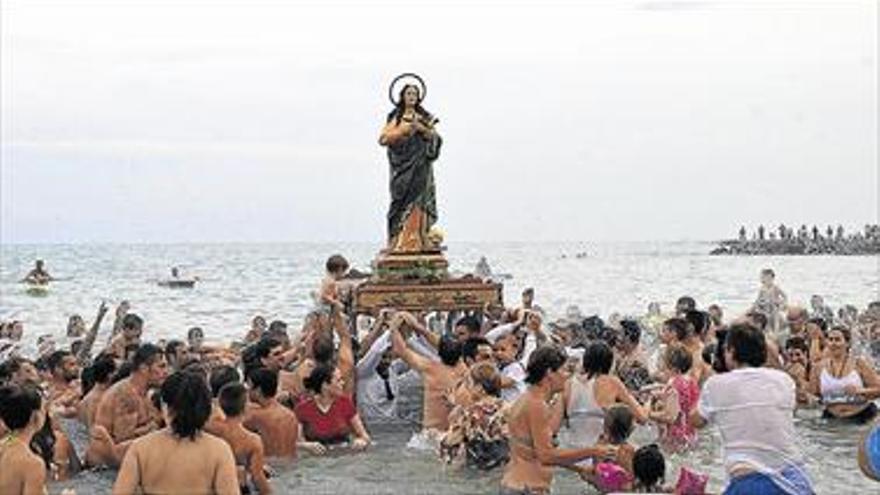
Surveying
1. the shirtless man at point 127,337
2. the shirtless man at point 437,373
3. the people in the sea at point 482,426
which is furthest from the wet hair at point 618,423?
the shirtless man at point 127,337

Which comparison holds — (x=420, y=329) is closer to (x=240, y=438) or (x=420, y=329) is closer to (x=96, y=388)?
(x=96, y=388)

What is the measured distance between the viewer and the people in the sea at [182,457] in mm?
5910

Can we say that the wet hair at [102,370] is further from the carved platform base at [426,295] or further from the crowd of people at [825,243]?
the crowd of people at [825,243]

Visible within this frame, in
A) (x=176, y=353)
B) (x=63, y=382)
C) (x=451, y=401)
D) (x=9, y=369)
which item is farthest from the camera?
(x=176, y=353)

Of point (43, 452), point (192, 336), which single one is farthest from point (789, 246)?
point (43, 452)

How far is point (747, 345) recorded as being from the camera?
6.82 meters

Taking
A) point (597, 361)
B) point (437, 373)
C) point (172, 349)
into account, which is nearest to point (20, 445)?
point (597, 361)

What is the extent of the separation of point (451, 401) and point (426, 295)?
217 centimetres

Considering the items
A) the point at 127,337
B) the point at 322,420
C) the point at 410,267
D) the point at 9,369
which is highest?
the point at 410,267

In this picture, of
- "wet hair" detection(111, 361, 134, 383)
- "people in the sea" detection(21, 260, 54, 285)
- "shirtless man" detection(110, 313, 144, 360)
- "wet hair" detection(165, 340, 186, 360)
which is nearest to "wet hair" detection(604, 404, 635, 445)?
"wet hair" detection(111, 361, 134, 383)

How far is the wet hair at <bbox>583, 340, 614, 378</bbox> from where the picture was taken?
31.2 ft

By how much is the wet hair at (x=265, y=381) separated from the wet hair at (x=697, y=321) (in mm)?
4108

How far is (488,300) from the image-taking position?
12.9 meters

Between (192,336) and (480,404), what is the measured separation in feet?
21.9
